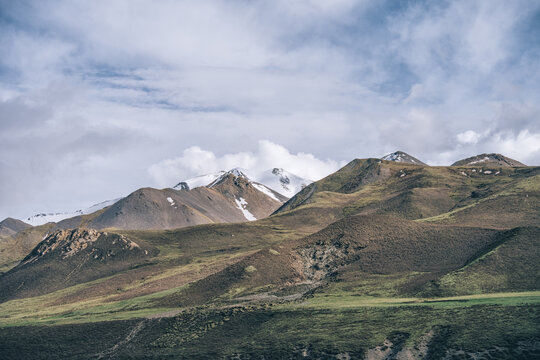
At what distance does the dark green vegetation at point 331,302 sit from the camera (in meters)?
65.7

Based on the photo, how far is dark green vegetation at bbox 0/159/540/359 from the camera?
216 feet

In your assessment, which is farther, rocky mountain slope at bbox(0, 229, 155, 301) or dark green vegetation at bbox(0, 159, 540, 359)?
rocky mountain slope at bbox(0, 229, 155, 301)

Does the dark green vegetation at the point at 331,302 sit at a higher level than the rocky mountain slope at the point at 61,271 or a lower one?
lower

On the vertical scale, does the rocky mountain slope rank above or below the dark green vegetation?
above

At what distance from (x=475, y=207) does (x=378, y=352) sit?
427 ft

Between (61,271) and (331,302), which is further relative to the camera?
(61,271)

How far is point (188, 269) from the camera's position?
15938cm

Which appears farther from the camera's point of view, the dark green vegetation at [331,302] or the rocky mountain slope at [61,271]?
the rocky mountain slope at [61,271]

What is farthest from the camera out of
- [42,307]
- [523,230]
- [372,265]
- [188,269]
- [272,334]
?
[188,269]

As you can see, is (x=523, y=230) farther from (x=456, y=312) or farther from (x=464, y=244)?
(x=456, y=312)

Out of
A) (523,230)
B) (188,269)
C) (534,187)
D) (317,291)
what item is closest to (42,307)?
(188,269)

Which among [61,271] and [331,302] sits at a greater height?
[61,271]

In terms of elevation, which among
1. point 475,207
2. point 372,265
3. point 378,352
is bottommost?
point 378,352

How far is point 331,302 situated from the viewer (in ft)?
303
